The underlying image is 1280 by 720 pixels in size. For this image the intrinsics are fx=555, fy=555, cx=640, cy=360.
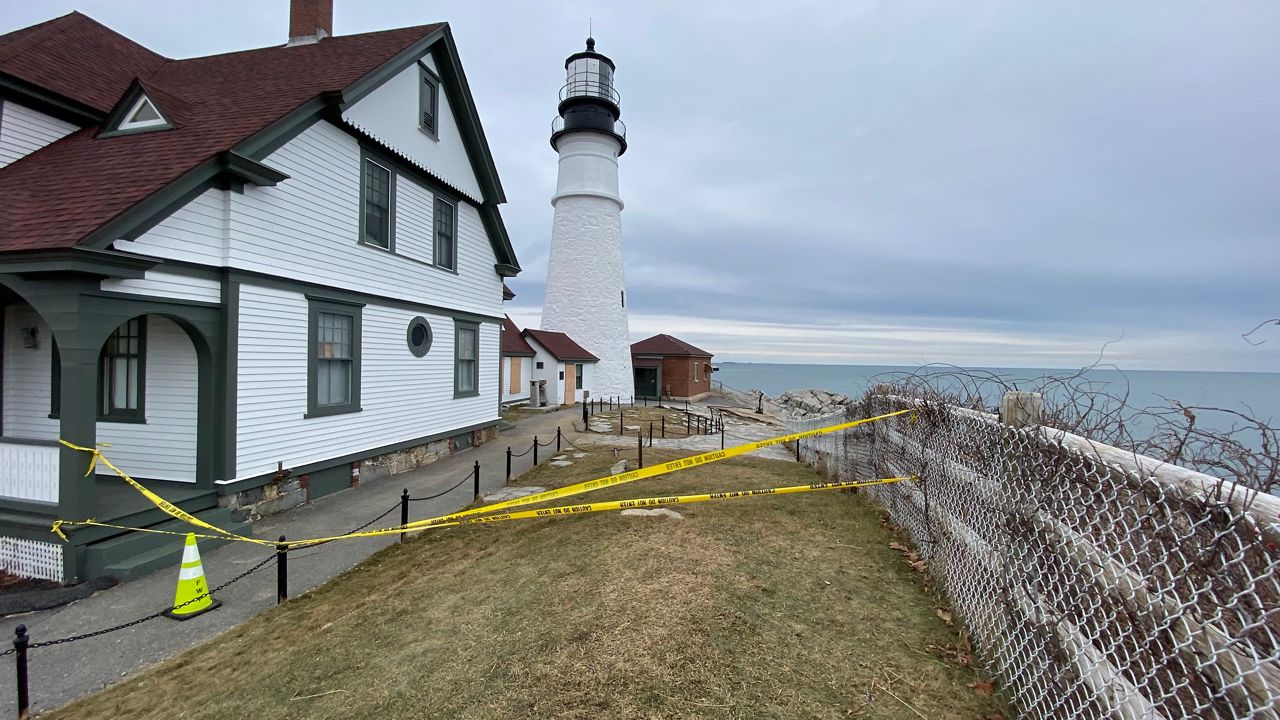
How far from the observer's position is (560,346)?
29141mm

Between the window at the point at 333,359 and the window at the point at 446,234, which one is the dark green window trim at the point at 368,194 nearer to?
the window at the point at 333,359

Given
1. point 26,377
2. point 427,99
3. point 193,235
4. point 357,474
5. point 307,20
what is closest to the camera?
point 193,235

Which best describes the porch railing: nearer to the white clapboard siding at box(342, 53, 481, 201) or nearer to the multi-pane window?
the multi-pane window

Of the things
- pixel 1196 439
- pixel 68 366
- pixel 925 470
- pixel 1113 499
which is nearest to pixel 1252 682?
pixel 1113 499

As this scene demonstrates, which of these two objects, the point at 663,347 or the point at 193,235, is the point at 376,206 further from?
the point at 663,347

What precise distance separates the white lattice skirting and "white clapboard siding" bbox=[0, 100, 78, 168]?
20.4ft

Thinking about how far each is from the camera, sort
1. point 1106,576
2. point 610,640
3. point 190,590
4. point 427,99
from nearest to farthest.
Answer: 1. point 1106,576
2. point 610,640
3. point 190,590
4. point 427,99

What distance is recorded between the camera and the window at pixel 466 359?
15.0 metres

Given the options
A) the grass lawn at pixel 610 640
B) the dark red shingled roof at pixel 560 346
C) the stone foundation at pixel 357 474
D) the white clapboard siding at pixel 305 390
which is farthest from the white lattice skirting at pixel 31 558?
the dark red shingled roof at pixel 560 346

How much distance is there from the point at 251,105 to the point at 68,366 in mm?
5602

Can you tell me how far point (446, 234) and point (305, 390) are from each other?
5869 millimetres

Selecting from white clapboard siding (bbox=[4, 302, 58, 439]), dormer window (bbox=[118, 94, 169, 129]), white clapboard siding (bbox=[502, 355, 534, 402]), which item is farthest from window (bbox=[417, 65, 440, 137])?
white clapboard siding (bbox=[502, 355, 534, 402])

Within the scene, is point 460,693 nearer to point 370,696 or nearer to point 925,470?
point 370,696

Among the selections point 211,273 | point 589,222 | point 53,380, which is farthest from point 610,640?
point 589,222
